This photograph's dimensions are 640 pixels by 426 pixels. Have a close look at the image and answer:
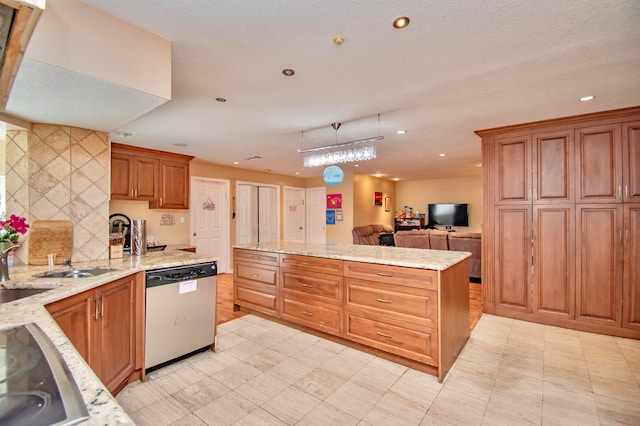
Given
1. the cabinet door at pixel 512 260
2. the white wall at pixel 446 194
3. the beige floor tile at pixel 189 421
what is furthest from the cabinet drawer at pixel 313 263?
the white wall at pixel 446 194

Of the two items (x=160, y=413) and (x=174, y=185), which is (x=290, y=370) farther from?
(x=174, y=185)

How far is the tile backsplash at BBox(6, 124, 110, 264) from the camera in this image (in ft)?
7.83

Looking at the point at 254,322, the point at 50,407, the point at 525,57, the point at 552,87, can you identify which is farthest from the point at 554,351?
the point at 50,407

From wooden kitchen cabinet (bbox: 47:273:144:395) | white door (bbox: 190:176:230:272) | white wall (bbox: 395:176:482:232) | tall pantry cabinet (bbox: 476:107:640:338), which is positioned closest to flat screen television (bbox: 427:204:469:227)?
white wall (bbox: 395:176:482:232)

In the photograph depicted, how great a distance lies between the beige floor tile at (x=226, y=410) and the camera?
187 centimetres

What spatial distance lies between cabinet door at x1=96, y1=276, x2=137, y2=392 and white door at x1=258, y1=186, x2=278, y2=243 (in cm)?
529

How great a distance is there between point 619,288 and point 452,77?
294 centimetres

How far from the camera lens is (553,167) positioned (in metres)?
3.45

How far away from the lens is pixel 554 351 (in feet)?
9.23

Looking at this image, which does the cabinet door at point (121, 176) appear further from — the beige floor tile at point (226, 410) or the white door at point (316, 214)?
the white door at point (316, 214)

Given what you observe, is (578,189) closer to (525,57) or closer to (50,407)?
(525,57)

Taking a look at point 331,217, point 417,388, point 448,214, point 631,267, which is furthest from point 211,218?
point 448,214

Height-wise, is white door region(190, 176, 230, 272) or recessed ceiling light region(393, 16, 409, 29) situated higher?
recessed ceiling light region(393, 16, 409, 29)

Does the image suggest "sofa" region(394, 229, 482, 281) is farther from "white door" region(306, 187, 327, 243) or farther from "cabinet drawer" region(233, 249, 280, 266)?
"cabinet drawer" region(233, 249, 280, 266)
